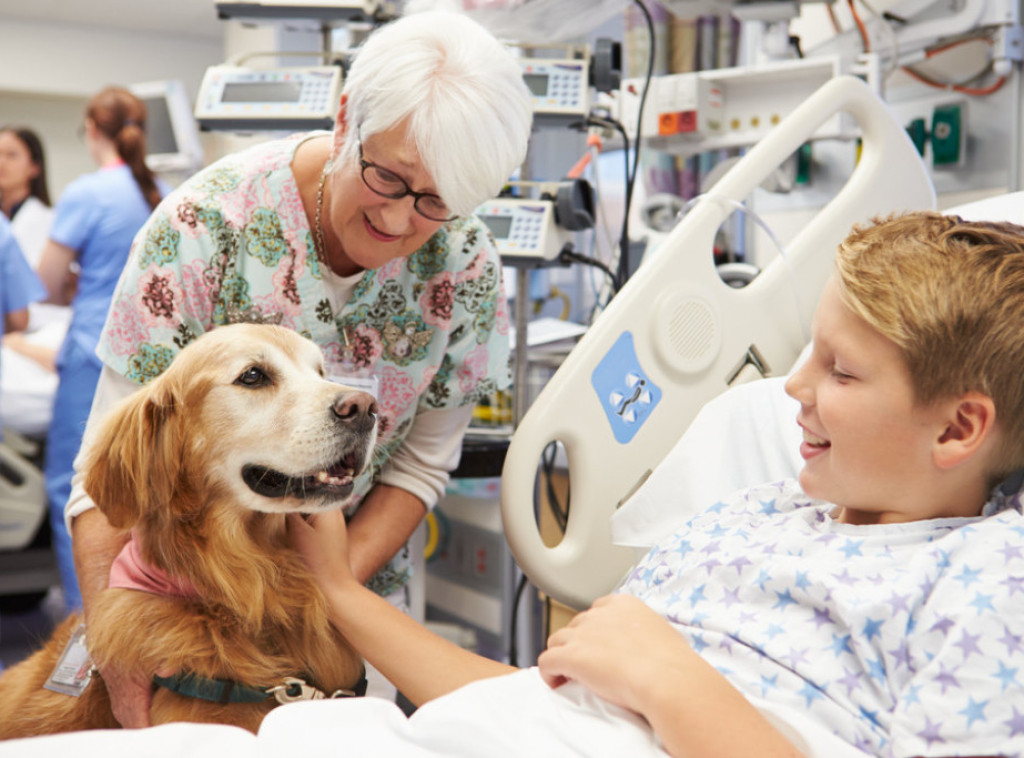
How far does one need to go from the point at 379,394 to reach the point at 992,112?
6.32 feet

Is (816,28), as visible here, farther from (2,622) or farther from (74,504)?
(2,622)

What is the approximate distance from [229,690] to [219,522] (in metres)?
0.22

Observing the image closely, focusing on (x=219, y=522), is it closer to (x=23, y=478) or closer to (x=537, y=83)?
(x=537, y=83)

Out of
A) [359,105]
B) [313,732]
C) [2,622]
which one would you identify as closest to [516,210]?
[359,105]

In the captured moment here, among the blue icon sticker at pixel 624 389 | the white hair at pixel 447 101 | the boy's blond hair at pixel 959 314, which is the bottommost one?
the blue icon sticker at pixel 624 389

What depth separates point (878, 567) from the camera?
97 cm

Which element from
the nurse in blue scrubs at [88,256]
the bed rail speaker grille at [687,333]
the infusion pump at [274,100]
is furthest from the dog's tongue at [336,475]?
the nurse in blue scrubs at [88,256]

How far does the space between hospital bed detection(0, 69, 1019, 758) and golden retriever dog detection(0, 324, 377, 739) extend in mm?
305

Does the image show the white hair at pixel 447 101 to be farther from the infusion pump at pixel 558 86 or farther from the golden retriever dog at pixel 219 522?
the infusion pump at pixel 558 86

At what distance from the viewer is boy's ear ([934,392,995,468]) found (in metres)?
0.98

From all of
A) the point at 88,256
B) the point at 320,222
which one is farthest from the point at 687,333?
the point at 88,256

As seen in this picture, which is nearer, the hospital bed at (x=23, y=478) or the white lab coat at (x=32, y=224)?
the hospital bed at (x=23, y=478)

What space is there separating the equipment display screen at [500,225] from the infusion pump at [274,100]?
47cm

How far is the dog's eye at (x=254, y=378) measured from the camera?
4.31 ft
